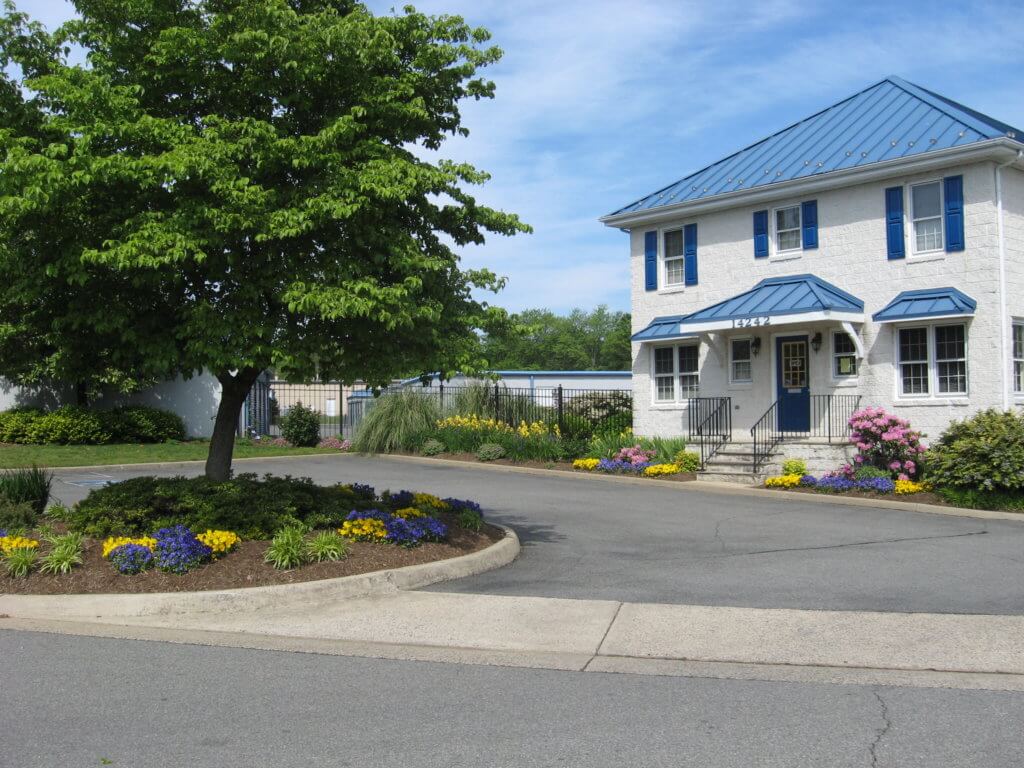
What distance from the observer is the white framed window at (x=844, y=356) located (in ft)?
65.1

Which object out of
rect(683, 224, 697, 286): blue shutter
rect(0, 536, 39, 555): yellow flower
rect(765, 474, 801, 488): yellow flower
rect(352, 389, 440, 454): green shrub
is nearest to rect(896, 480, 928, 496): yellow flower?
rect(765, 474, 801, 488): yellow flower

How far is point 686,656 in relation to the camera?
264 inches

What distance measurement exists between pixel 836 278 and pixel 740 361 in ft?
9.71

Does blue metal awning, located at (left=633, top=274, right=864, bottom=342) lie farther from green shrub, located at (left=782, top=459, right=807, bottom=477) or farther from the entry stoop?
green shrub, located at (left=782, top=459, right=807, bottom=477)

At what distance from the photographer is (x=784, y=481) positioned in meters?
18.1

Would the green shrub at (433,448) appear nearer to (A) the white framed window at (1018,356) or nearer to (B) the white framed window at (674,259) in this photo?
(B) the white framed window at (674,259)

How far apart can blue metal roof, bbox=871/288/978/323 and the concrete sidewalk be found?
11563 millimetres

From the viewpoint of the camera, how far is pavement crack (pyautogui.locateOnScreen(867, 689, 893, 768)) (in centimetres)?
476

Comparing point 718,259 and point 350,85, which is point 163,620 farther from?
point 718,259

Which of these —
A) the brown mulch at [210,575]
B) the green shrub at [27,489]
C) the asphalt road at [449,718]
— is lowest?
the asphalt road at [449,718]

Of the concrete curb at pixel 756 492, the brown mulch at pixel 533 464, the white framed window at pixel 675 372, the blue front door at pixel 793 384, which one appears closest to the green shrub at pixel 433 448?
the brown mulch at pixel 533 464

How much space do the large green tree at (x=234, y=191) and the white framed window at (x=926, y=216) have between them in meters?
12.2


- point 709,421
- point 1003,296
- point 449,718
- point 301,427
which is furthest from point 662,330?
point 449,718

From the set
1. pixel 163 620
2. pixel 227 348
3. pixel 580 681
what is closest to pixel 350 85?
pixel 227 348
